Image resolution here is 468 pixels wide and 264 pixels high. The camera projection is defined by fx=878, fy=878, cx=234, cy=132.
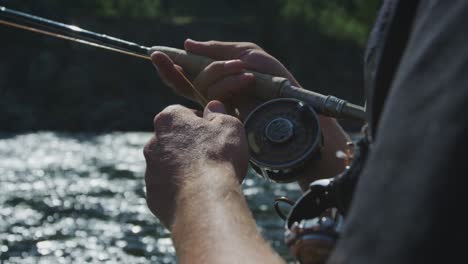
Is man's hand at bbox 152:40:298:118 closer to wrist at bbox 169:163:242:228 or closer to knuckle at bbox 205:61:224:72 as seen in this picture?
knuckle at bbox 205:61:224:72

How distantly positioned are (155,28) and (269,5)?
6.73m

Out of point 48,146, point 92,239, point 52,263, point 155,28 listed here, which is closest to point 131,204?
point 92,239

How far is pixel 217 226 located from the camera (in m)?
1.18

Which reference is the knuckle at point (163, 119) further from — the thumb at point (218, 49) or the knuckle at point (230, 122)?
the thumb at point (218, 49)

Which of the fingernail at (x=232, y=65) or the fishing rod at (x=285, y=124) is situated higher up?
the fingernail at (x=232, y=65)

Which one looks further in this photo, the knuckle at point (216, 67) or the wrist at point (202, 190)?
the knuckle at point (216, 67)

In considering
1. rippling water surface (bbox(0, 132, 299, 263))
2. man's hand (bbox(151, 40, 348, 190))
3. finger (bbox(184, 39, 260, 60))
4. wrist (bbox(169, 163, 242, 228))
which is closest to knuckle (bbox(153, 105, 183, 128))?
wrist (bbox(169, 163, 242, 228))

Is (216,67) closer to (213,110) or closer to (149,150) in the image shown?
(213,110)

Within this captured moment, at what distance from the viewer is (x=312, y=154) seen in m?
1.76

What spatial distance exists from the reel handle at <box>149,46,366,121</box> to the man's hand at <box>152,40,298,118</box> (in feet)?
0.08

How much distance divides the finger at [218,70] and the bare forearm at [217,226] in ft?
2.03

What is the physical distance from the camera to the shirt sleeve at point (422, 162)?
2.32 ft

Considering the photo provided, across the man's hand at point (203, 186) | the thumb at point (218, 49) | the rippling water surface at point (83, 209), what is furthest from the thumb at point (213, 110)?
the rippling water surface at point (83, 209)

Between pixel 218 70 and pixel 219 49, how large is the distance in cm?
20
